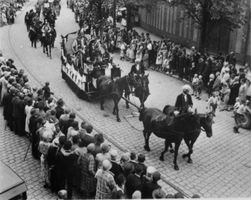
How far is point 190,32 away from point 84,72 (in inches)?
508

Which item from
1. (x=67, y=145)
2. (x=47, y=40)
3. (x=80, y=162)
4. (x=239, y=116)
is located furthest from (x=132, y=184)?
(x=47, y=40)

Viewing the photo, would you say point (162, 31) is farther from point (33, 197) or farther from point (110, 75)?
point (33, 197)

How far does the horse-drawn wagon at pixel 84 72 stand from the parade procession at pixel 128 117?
52 millimetres

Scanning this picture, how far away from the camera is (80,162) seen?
1016 centimetres

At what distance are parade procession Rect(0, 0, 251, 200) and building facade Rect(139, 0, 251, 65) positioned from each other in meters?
0.10

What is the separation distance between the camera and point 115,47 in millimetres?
27906

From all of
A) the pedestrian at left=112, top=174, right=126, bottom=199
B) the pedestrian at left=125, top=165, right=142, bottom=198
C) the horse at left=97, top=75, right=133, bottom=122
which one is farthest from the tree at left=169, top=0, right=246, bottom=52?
the pedestrian at left=112, top=174, right=126, bottom=199

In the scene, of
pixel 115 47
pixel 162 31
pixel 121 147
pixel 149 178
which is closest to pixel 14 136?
pixel 121 147

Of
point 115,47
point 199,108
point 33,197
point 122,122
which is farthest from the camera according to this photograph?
point 115,47

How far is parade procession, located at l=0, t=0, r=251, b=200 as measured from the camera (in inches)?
400

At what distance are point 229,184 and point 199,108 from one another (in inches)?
248

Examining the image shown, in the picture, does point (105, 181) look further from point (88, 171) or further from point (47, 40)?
point (47, 40)

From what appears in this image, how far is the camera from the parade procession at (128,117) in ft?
33.3

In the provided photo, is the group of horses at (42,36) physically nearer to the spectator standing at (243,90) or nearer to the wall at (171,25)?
the wall at (171,25)
